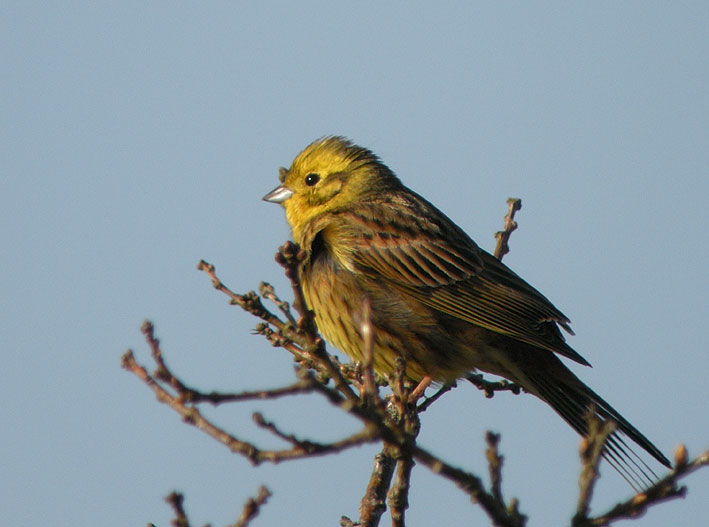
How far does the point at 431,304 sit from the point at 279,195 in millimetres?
1620

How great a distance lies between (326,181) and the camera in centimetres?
728

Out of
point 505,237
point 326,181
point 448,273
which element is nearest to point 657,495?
point 448,273

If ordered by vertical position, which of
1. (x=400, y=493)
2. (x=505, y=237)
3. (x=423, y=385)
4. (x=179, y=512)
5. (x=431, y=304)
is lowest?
(x=179, y=512)

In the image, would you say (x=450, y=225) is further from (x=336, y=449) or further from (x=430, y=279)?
(x=336, y=449)

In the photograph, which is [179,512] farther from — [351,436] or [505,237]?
[505,237]

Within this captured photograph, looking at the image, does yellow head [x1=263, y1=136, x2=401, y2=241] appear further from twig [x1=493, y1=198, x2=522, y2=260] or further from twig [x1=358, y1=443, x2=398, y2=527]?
twig [x1=358, y1=443, x2=398, y2=527]

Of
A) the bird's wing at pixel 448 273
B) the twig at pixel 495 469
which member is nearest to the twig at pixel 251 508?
the twig at pixel 495 469

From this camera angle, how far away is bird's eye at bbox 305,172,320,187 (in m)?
7.27

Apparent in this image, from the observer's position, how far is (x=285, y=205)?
7.27 m

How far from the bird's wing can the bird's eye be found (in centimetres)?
53

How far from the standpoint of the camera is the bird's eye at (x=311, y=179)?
7.27 metres

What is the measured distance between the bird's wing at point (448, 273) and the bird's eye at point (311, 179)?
0.53 meters

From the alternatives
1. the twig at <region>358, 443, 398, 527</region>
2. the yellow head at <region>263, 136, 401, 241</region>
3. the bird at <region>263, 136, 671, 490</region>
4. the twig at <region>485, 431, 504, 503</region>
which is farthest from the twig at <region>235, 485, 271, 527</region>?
the yellow head at <region>263, 136, 401, 241</region>

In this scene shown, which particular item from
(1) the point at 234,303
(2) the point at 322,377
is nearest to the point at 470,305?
(2) the point at 322,377
